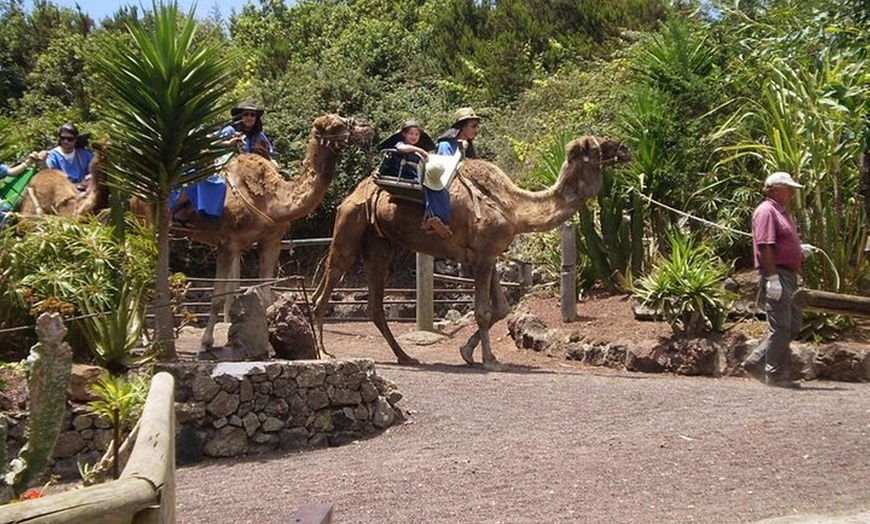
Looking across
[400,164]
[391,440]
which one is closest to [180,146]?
[391,440]

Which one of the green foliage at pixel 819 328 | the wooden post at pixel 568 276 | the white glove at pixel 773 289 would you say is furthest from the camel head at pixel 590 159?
the green foliage at pixel 819 328

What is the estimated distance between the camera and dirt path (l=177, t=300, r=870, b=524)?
7344mm

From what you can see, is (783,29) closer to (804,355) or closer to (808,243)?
(808,243)

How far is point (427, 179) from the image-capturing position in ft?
41.3

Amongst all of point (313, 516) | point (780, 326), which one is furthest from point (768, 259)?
point (313, 516)

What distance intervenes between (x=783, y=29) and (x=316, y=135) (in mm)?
5652

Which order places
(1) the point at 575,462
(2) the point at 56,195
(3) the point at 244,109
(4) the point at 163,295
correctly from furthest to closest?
(3) the point at 244,109
(2) the point at 56,195
(4) the point at 163,295
(1) the point at 575,462

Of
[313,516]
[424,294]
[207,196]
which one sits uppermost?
[207,196]

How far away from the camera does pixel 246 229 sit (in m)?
13.1

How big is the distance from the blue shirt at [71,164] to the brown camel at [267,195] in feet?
6.11

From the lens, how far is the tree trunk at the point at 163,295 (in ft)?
31.8

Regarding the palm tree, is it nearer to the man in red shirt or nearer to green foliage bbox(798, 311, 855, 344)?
the man in red shirt

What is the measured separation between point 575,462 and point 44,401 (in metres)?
4.14

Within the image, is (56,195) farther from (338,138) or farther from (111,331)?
(111,331)
